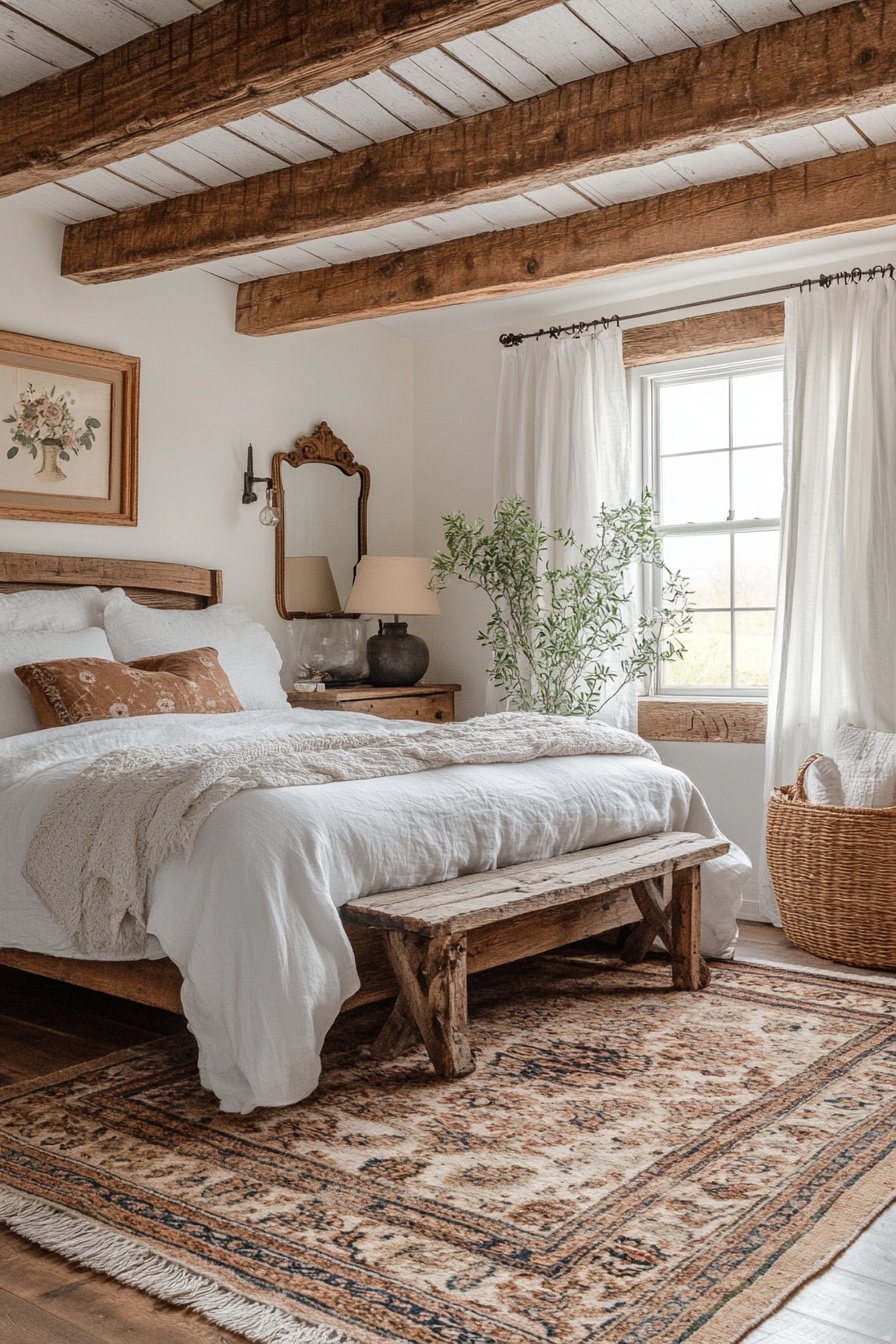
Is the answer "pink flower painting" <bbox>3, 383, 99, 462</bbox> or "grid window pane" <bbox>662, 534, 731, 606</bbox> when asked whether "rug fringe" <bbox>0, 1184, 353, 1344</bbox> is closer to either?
"pink flower painting" <bbox>3, 383, 99, 462</bbox>

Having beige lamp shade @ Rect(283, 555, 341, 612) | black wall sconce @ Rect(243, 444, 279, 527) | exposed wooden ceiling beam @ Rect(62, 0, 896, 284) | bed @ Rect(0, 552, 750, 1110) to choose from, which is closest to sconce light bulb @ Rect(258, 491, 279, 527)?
black wall sconce @ Rect(243, 444, 279, 527)

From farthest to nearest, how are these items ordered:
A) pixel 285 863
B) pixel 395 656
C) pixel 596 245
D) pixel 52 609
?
1. pixel 395 656
2. pixel 596 245
3. pixel 52 609
4. pixel 285 863

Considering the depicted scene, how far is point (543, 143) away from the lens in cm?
329

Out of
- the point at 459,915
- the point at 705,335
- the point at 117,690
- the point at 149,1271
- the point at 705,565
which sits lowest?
the point at 149,1271

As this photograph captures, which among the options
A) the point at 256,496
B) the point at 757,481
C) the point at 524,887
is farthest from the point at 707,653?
the point at 524,887

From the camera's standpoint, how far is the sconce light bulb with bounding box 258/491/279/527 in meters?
4.93

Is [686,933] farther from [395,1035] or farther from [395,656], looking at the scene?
[395,656]

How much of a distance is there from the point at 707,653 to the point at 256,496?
1966mm

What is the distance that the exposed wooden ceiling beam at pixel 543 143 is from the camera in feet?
9.38

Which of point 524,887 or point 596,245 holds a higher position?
point 596,245

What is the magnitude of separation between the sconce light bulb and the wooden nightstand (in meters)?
0.71

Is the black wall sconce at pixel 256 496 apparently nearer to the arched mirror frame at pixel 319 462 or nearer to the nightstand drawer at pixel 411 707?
the arched mirror frame at pixel 319 462

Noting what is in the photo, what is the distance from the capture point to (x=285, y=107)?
3.51 m

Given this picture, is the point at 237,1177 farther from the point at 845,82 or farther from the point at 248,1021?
the point at 845,82
